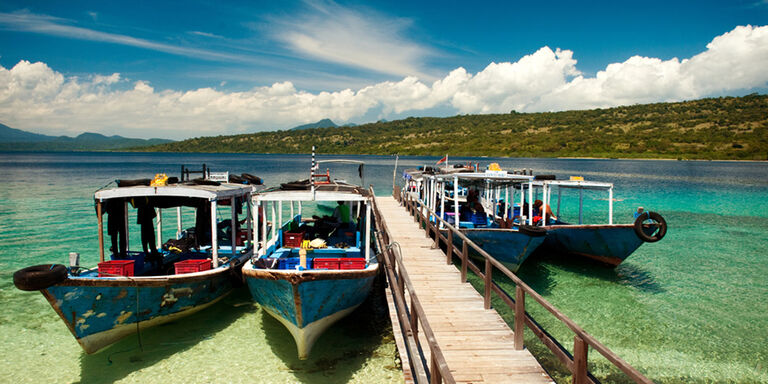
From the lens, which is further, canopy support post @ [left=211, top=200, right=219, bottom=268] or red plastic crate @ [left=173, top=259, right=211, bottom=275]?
red plastic crate @ [left=173, top=259, right=211, bottom=275]

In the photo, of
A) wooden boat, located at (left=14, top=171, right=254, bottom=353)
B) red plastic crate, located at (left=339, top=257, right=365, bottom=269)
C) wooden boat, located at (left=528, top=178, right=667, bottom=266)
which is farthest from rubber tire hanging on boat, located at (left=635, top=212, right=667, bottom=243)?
wooden boat, located at (left=14, top=171, right=254, bottom=353)

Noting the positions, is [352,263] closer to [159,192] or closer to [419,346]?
[419,346]

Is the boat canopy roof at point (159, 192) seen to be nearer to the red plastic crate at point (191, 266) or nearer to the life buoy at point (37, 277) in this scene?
the red plastic crate at point (191, 266)

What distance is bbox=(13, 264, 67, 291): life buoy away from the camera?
22.9 feet

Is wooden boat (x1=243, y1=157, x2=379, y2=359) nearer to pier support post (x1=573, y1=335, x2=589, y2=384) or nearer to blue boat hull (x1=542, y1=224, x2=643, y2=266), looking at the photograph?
pier support post (x1=573, y1=335, x2=589, y2=384)

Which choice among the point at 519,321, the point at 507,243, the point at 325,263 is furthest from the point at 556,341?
the point at 507,243

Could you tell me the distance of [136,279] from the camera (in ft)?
27.2

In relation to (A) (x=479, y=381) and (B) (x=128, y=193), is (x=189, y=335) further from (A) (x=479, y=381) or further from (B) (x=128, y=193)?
(A) (x=479, y=381)

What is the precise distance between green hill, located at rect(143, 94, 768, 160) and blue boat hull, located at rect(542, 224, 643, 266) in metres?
94.9

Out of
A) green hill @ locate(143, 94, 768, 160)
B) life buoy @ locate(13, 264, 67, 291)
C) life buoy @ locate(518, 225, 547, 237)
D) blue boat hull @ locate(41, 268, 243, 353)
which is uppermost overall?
green hill @ locate(143, 94, 768, 160)

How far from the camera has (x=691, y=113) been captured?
120 m

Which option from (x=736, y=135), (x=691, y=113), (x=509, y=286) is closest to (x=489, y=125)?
(x=691, y=113)

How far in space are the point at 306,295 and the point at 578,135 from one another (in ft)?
424

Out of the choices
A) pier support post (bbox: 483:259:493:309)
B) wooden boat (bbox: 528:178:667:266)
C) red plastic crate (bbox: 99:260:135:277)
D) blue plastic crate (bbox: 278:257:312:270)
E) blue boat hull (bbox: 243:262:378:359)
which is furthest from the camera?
wooden boat (bbox: 528:178:667:266)
